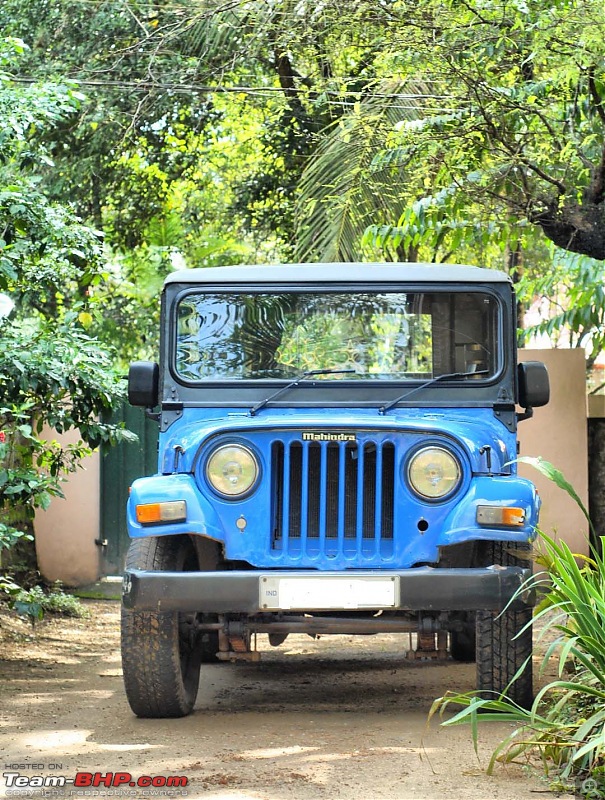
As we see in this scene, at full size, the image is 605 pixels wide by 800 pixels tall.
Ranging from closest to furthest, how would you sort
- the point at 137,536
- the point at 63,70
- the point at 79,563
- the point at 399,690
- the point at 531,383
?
1. the point at 137,536
2. the point at 531,383
3. the point at 399,690
4. the point at 79,563
5. the point at 63,70

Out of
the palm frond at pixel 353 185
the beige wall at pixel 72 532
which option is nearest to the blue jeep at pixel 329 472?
the palm frond at pixel 353 185

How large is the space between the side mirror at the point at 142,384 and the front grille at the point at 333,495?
971 millimetres

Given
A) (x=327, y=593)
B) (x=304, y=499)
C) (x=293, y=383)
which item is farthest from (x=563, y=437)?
(x=327, y=593)

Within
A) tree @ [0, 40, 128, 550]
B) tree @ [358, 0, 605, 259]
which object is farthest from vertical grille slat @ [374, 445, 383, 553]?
tree @ [358, 0, 605, 259]

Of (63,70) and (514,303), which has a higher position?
(63,70)

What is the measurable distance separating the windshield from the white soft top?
0.07 metres

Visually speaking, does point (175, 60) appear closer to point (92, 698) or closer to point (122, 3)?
point (122, 3)

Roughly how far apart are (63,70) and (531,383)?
755 cm

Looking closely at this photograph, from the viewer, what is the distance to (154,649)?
555cm

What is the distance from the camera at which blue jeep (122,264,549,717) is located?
17.5ft

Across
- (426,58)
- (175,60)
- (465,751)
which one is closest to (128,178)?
(175,60)

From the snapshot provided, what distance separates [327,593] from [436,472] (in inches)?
30.6

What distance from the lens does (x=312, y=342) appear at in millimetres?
6297

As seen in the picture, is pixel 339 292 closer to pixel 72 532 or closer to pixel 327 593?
pixel 327 593
